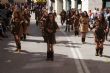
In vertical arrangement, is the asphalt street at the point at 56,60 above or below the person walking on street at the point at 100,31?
below

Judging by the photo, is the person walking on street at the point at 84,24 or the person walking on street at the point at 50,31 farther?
the person walking on street at the point at 84,24

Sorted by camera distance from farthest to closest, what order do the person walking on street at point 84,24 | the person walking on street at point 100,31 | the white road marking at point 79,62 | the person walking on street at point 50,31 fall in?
the person walking on street at point 84,24 → the person walking on street at point 100,31 → the person walking on street at point 50,31 → the white road marking at point 79,62

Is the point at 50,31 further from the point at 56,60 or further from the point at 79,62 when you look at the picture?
the point at 79,62

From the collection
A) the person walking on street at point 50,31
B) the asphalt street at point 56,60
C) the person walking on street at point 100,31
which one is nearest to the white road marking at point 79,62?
the asphalt street at point 56,60

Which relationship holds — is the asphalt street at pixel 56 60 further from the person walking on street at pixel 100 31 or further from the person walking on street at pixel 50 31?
the person walking on street at pixel 100 31

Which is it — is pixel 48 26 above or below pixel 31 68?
above

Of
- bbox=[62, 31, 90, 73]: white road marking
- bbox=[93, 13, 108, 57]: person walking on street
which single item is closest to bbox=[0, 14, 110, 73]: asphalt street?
bbox=[62, 31, 90, 73]: white road marking

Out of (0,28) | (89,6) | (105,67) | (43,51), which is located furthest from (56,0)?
(105,67)

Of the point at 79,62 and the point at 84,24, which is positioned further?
the point at 84,24

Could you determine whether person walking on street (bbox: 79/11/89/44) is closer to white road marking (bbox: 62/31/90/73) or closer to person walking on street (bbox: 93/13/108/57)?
white road marking (bbox: 62/31/90/73)

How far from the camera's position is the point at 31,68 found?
14000 millimetres

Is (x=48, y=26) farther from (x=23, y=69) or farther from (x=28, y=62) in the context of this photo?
(x=23, y=69)

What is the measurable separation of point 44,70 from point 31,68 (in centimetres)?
57

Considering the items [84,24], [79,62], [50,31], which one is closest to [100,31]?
[79,62]
